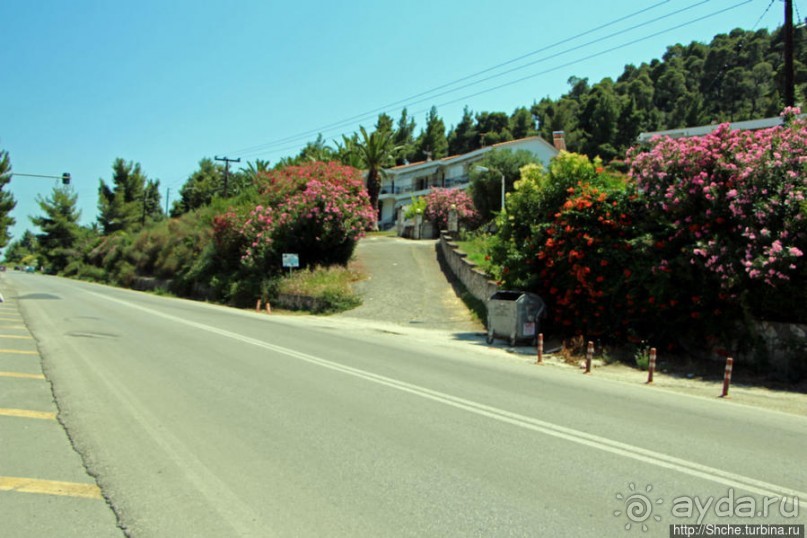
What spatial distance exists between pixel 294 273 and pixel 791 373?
946 inches

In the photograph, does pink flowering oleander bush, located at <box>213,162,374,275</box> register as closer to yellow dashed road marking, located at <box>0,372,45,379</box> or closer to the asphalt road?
the asphalt road

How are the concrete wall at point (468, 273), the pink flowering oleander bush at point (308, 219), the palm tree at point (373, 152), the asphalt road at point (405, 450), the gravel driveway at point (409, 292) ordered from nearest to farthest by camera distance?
the asphalt road at point (405, 450) → the concrete wall at point (468, 273) → the gravel driveway at point (409, 292) → the pink flowering oleander bush at point (308, 219) → the palm tree at point (373, 152)

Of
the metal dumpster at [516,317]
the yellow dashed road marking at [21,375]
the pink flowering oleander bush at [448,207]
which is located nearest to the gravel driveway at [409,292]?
the metal dumpster at [516,317]

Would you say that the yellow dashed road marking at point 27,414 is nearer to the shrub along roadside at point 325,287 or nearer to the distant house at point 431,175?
the shrub along roadside at point 325,287

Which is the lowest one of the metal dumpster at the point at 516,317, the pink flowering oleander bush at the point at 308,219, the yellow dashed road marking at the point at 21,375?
the yellow dashed road marking at the point at 21,375

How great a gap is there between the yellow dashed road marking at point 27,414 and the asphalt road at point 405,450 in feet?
0.85

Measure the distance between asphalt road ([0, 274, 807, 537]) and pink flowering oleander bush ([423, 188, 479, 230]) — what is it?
31.0m

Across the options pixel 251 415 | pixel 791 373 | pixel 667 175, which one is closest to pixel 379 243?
pixel 667 175

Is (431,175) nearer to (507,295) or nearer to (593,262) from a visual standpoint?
(507,295)

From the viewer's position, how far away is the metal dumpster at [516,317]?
54.3ft

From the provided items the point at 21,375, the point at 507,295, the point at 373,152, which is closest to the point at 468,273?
the point at 507,295

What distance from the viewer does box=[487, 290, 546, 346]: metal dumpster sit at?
16.6 m

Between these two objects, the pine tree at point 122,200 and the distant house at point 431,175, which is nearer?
the distant house at point 431,175

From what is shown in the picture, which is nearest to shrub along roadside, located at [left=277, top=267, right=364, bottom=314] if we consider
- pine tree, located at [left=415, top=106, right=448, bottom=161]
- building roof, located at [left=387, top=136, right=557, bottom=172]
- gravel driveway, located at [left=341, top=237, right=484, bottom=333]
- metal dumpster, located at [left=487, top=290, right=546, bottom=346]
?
gravel driveway, located at [left=341, top=237, right=484, bottom=333]
